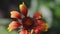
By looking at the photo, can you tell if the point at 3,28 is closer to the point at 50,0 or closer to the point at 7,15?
the point at 7,15

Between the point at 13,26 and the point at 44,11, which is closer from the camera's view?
the point at 13,26

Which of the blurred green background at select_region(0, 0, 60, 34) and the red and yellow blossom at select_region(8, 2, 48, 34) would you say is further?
the blurred green background at select_region(0, 0, 60, 34)

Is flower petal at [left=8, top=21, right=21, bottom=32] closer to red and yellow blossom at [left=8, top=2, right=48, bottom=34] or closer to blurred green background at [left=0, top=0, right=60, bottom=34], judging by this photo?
red and yellow blossom at [left=8, top=2, right=48, bottom=34]

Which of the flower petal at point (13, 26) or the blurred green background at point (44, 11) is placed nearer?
the flower petal at point (13, 26)

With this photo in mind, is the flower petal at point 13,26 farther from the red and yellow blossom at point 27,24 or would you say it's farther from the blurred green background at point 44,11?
the blurred green background at point 44,11

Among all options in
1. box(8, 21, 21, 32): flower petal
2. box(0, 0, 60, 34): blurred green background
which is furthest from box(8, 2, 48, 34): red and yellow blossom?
box(0, 0, 60, 34): blurred green background

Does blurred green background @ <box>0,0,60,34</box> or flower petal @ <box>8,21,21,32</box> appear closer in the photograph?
flower petal @ <box>8,21,21,32</box>

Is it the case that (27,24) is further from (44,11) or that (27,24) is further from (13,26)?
(44,11)


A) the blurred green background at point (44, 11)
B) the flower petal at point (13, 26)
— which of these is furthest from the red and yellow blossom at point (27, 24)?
the blurred green background at point (44, 11)

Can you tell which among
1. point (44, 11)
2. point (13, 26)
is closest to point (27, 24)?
point (13, 26)
